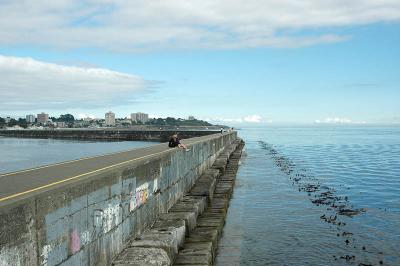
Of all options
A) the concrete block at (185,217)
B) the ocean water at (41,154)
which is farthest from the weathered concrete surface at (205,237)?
the ocean water at (41,154)

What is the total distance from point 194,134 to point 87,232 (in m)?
99.4

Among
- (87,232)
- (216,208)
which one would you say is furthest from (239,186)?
(87,232)

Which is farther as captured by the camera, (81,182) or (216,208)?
(216,208)

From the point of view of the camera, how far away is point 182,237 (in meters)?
10.6

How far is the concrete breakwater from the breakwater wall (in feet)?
281

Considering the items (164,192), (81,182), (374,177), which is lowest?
(374,177)

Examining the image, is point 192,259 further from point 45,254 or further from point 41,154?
point 41,154

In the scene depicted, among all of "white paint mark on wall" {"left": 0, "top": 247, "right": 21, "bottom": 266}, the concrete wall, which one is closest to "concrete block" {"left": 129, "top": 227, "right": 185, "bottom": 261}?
the concrete wall

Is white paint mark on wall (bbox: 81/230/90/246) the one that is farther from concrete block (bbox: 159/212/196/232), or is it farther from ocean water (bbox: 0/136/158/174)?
ocean water (bbox: 0/136/158/174)

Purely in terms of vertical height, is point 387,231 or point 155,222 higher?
point 155,222

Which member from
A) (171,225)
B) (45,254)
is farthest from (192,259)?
(45,254)

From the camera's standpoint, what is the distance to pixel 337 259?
488 inches

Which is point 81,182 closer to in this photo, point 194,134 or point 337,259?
point 337,259

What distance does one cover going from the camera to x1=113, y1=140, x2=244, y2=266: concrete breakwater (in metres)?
8.26
